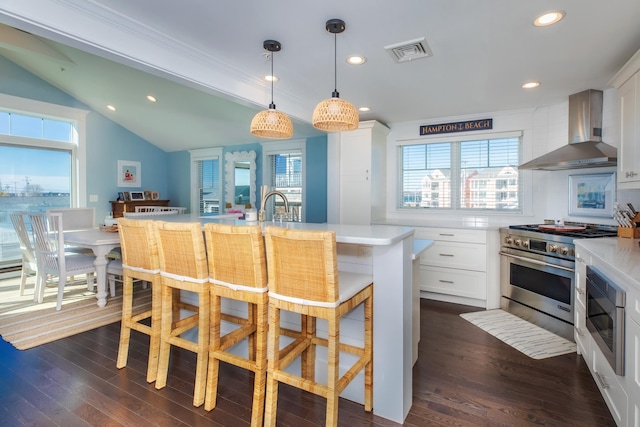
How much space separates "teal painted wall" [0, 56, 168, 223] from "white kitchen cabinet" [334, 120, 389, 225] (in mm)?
4067

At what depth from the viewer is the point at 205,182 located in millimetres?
6738

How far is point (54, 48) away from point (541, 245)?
6.33m

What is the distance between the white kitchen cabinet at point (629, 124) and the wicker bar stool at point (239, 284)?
2.66 meters

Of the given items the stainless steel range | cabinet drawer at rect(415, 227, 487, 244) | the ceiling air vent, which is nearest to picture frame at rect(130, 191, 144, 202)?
cabinet drawer at rect(415, 227, 487, 244)

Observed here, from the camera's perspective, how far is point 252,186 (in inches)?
233

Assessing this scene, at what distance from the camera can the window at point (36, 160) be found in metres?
5.10

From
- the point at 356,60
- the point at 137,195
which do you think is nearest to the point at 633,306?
the point at 356,60

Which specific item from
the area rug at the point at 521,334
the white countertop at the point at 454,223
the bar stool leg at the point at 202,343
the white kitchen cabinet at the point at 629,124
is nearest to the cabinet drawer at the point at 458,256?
the white countertop at the point at 454,223

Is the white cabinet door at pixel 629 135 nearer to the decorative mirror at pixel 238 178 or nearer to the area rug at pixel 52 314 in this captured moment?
the area rug at pixel 52 314

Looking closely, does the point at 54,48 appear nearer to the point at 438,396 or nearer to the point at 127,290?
the point at 127,290

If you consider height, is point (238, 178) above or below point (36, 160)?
below

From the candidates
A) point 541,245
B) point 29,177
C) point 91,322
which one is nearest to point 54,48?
point 29,177

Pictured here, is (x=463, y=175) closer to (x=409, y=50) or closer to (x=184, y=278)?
(x=409, y=50)

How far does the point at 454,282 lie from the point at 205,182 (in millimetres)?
5148
